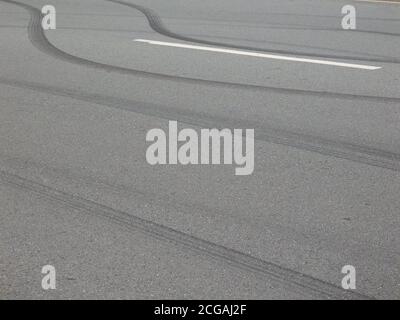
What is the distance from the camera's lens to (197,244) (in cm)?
579

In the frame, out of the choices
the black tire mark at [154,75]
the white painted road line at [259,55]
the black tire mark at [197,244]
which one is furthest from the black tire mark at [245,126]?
the white painted road line at [259,55]

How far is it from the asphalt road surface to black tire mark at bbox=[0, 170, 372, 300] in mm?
13

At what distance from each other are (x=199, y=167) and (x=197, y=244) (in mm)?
1463

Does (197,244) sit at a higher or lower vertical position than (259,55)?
lower

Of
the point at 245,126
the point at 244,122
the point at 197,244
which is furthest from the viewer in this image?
the point at 244,122

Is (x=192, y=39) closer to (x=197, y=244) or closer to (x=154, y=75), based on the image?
(x=154, y=75)

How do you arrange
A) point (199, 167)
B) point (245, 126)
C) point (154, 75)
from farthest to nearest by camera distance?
1. point (154, 75)
2. point (245, 126)
3. point (199, 167)

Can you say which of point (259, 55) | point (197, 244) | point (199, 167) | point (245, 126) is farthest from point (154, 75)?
point (197, 244)

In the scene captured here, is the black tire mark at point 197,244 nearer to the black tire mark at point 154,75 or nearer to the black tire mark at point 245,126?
the black tire mark at point 245,126

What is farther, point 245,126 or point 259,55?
point 259,55

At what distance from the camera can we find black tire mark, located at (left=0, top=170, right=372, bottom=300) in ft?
17.1
